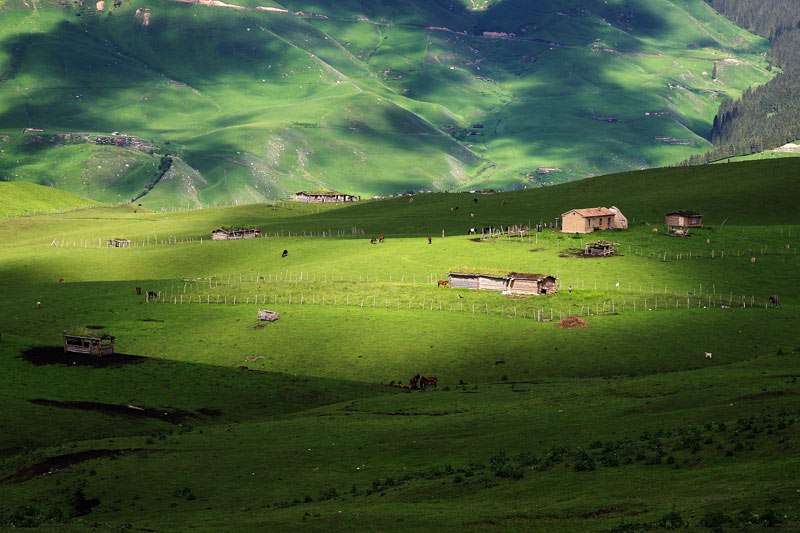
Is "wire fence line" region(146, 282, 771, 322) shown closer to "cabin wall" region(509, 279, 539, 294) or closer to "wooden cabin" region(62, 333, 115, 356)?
"cabin wall" region(509, 279, 539, 294)

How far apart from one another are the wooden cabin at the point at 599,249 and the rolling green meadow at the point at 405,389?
2616 millimetres

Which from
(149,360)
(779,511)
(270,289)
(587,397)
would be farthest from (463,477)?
(270,289)

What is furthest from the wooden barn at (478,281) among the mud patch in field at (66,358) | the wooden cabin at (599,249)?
the mud patch in field at (66,358)

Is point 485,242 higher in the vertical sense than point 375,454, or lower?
A: higher

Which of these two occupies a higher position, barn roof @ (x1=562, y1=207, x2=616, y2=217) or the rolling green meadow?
barn roof @ (x1=562, y1=207, x2=616, y2=217)

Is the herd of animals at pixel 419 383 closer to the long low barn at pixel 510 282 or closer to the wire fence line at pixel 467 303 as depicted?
the wire fence line at pixel 467 303

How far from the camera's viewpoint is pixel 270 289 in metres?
122

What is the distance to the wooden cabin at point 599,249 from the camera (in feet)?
454

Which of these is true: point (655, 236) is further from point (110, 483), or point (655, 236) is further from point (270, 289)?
point (110, 483)

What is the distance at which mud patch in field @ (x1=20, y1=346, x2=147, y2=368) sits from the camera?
78.4 m

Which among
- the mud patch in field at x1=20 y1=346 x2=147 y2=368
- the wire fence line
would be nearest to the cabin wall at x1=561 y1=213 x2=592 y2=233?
the wire fence line

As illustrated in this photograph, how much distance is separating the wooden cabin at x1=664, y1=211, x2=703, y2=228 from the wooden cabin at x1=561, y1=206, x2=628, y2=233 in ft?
24.7

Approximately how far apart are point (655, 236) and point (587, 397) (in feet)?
308

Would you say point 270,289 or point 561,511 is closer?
point 561,511
